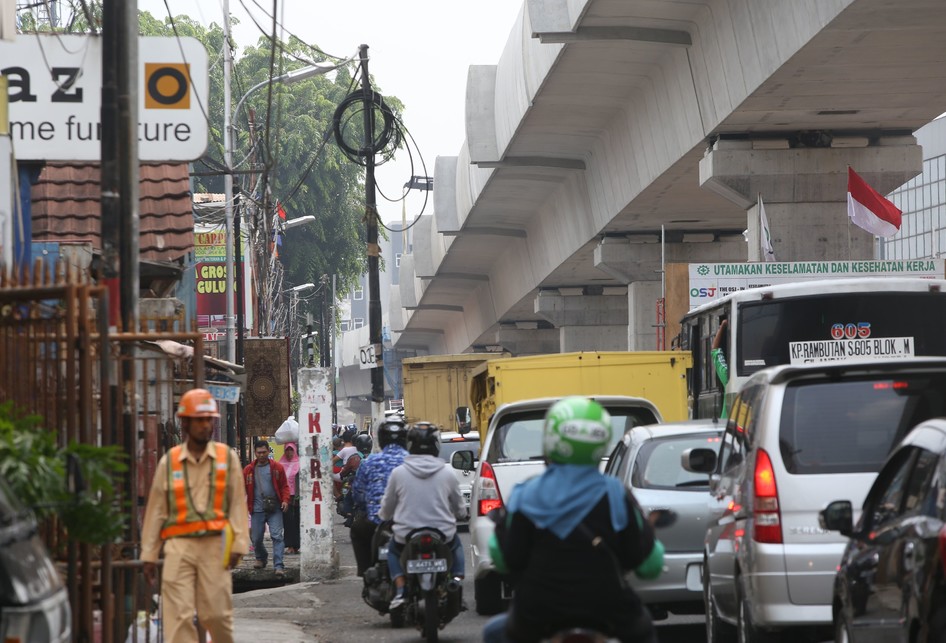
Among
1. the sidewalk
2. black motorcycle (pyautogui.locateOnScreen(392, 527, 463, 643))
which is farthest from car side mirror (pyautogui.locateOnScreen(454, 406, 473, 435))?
black motorcycle (pyautogui.locateOnScreen(392, 527, 463, 643))

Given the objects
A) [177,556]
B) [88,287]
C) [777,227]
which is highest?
[777,227]

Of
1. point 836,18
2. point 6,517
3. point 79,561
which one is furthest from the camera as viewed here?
point 836,18

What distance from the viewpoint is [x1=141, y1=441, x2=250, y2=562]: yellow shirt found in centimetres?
912

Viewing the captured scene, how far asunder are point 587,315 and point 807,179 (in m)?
22.7

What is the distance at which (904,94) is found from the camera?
69.3 feet

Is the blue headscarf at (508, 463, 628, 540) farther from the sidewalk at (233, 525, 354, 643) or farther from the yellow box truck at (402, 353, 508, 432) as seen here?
the yellow box truck at (402, 353, 508, 432)

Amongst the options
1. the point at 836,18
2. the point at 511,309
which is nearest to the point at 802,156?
the point at 836,18

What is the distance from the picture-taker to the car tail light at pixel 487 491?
1381 cm

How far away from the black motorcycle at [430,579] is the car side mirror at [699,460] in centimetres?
247

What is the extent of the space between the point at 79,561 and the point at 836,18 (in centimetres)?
1043

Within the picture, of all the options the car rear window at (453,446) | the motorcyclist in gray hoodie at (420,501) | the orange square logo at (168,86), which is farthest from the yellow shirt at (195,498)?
the car rear window at (453,446)

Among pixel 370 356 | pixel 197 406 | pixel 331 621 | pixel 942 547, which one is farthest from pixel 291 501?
pixel 942 547

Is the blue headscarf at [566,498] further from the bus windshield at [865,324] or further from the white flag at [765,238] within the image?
the white flag at [765,238]

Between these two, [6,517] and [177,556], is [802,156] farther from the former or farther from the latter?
[6,517]
